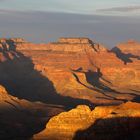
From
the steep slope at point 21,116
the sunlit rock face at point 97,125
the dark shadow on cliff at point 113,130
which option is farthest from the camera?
the steep slope at point 21,116

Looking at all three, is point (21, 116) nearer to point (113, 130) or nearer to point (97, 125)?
point (97, 125)

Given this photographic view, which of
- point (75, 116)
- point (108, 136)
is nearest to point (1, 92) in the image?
point (75, 116)

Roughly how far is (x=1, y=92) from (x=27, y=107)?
25.6 feet

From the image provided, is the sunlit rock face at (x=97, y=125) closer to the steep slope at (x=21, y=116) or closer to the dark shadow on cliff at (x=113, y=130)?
the dark shadow on cliff at (x=113, y=130)

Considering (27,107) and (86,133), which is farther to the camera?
(27,107)

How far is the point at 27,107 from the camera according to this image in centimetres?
17388

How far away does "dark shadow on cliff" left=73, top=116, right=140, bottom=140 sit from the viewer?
97.8 m

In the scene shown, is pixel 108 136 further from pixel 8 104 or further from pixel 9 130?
pixel 8 104

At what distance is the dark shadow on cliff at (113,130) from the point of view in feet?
321

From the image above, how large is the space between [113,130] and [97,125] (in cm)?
239

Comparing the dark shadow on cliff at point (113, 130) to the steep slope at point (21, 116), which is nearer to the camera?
the dark shadow on cliff at point (113, 130)

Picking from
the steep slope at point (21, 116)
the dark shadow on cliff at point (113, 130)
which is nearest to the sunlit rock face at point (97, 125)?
the dark shadow on cliff at point (113, 130)

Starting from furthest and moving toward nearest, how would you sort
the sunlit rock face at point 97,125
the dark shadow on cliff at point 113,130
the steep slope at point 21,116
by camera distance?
the steep slope at point 21,116 < the sunlit rock face at point 97,125 < the dark shadow on cliff at point 113,130

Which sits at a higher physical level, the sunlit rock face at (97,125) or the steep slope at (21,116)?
the sunlit rock face at (97,125)
